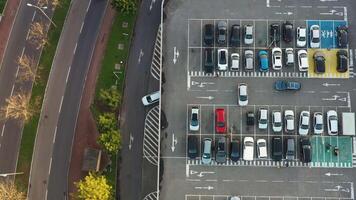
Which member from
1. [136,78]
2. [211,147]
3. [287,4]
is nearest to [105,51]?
[136,78]

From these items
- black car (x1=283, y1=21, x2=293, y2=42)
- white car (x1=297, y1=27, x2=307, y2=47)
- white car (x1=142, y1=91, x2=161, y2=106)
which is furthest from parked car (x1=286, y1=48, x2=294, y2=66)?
white car (x1=142, y1=91, x2=161, y2=106)

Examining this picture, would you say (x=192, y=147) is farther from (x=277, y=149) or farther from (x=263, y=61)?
(x=263, y=61)

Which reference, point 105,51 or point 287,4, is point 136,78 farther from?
point 287,4

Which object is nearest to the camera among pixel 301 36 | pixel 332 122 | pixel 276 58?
pixel 332 122

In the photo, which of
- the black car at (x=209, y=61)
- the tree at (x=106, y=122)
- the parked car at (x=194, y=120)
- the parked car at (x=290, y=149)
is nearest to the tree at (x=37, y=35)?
the tree at (x=106, y=122)

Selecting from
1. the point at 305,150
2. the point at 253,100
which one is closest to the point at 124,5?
the point at 253,100

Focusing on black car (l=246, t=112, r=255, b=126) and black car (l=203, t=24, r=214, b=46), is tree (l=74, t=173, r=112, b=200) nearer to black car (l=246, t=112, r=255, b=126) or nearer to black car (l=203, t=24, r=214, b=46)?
black car (l=246, t=112, r=255, b=126)

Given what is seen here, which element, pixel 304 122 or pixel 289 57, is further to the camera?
pixel 289 57

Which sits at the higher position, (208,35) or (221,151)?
(208,35)
